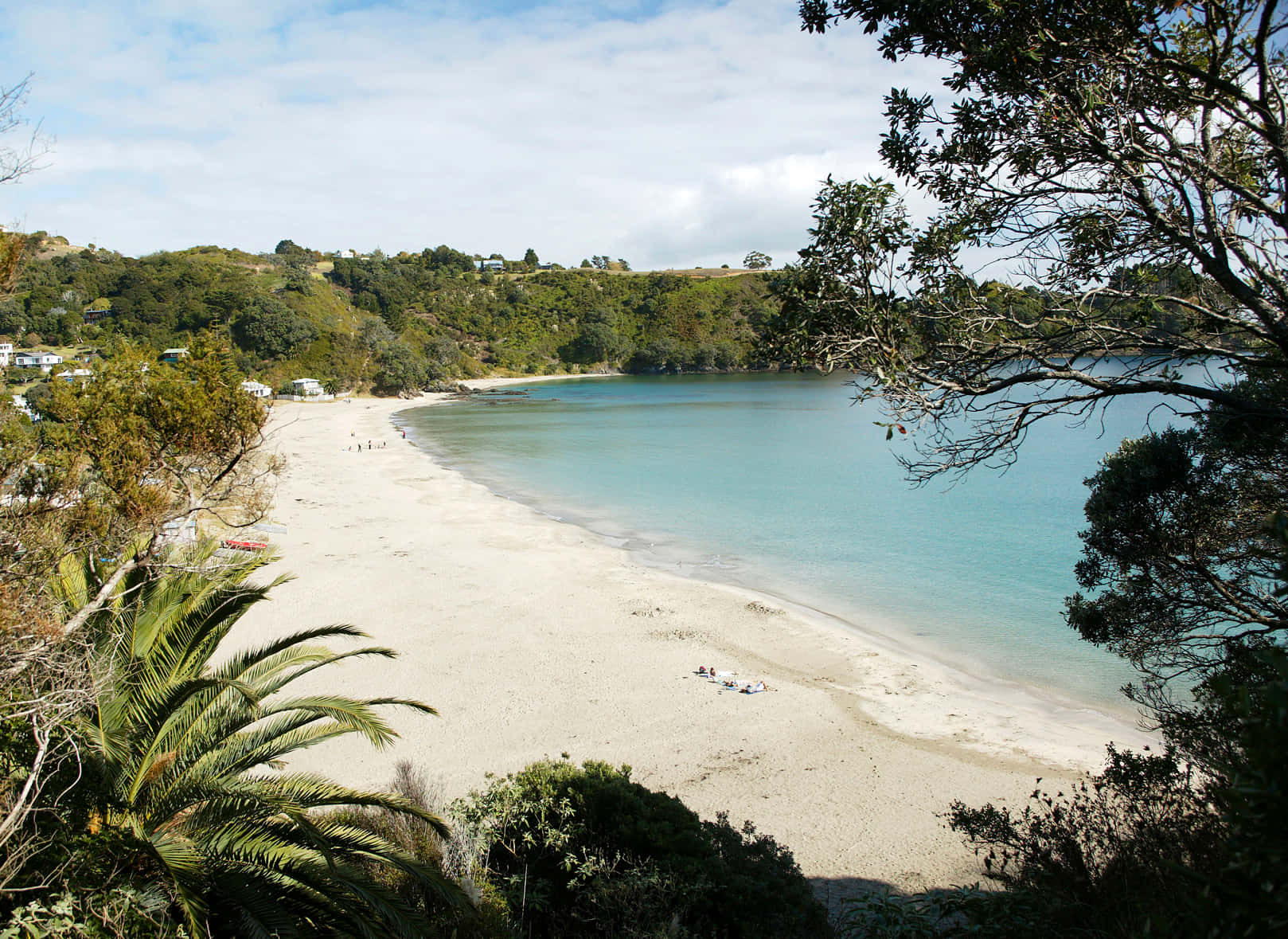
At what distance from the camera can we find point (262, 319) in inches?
3100

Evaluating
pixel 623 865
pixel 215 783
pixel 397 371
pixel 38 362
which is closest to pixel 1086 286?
pixel 623 865

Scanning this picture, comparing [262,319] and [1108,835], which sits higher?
[262,319]

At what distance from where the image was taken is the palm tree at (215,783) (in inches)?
194

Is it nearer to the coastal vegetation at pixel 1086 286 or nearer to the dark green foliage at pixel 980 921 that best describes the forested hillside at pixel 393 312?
the coastal vegetation at pixel 1086 286

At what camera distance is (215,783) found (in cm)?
545

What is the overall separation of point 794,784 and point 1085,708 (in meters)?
6.13

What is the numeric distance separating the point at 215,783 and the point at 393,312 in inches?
4304

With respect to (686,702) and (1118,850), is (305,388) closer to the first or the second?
(686,702)

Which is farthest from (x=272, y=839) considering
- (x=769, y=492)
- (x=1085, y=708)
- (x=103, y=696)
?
(x=769, y=492)

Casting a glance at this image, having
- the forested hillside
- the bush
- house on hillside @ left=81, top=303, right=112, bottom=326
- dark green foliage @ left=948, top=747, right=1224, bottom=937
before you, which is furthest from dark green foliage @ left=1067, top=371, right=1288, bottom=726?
house on hillside @ left=81, top=303, right=112, bottom=326

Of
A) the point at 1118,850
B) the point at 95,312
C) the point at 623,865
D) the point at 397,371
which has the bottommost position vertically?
the point at 623,865

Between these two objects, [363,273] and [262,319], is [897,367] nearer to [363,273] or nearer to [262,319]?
[262,319]

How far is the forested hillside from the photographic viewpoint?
75875mm

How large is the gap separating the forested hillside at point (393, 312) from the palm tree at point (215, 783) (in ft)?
185
